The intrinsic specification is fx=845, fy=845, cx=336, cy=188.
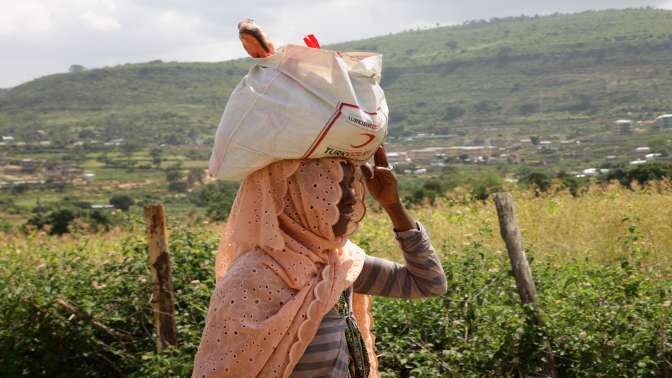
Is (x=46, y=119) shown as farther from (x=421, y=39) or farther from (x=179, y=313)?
(x=179, y=313)

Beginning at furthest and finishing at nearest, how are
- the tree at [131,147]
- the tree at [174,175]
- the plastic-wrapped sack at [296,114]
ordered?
the tree at [131,147] < the tree at [174,175] < the plastic-wrapped sack at [296,114]

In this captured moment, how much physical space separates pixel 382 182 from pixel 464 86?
68.2 m

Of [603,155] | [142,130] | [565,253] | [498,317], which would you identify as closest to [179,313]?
[498,317]

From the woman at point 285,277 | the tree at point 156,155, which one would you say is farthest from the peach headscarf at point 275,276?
the tree at point 156,155

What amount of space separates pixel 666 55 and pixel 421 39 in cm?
3981

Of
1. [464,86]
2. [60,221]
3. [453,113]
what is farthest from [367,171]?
[464,86]

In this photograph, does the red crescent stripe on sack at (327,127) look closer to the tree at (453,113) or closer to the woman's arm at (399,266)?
the woman's arm at (399,266)

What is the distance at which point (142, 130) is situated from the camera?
68.3 m

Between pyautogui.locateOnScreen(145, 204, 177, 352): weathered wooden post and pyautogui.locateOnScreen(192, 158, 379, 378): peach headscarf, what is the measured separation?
11.0 ft

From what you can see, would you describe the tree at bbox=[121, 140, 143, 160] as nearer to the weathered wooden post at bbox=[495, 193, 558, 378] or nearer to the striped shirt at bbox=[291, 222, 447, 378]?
the weathered wooden post at bbox=[495, 193, 558, 378]

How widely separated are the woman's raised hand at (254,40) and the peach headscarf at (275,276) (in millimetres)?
310

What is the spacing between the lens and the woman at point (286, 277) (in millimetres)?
2238

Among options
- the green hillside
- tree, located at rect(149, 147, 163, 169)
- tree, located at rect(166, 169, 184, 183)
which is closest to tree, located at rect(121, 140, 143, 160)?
tree, located at rect(149, 147, 163, 169)

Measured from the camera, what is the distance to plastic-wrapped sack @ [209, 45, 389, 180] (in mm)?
2191
